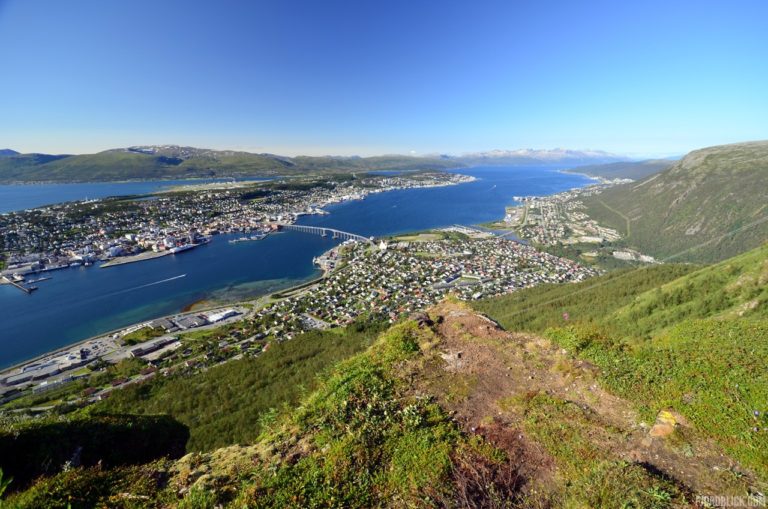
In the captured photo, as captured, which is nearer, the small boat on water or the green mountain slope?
the green mountain slope

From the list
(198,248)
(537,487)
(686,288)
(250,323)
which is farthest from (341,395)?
(198,248)

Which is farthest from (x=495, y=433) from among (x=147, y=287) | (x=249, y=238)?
(x=249, y=238)

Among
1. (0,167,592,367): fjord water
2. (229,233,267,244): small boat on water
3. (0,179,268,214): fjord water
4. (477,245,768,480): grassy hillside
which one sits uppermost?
(0,179,268,214): fjord water

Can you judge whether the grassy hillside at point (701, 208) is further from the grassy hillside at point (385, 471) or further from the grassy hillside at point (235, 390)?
the grassy hillside at point (385, 471)

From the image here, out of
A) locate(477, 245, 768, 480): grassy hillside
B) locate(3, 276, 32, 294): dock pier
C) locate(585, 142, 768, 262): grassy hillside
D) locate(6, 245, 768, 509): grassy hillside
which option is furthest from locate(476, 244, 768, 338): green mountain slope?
locate(3, 276, 32, 294): dock pier

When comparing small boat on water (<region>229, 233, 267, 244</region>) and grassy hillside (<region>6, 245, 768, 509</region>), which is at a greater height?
grassy hillside (<region>6, 245, 768, 509</region>)

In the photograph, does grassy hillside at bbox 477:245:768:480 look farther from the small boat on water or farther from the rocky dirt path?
the small boat on water
